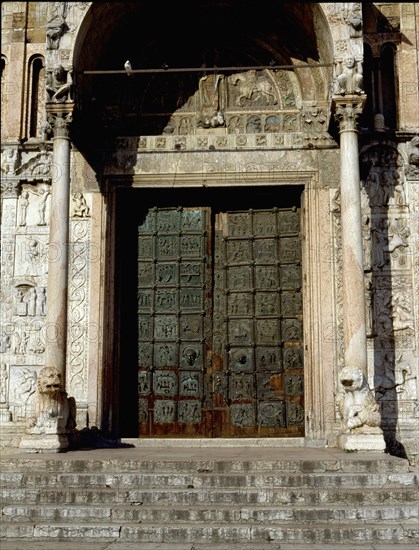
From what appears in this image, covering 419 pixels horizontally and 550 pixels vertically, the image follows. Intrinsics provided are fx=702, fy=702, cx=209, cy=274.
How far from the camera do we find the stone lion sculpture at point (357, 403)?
9922mm

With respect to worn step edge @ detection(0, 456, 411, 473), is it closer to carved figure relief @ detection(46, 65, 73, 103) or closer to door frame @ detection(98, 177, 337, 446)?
door frame @ detection(98, 177, 337, 446)

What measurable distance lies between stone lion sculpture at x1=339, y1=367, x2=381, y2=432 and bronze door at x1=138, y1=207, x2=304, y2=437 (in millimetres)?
2332

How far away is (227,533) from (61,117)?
280 inches

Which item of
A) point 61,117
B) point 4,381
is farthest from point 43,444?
point 61,117

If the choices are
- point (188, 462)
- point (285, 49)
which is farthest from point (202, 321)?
point (285, 49)

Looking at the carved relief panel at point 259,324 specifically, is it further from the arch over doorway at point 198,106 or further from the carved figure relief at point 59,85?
the carved figure relief at point 59,85

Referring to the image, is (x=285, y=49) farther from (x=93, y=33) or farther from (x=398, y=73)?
(x=93, y=33)

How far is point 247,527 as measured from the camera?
750cm

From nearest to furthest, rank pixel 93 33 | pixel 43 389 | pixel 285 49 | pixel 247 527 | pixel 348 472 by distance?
1. pixel 247 527
2. pixel 348 472
3. pixel 43 389
4. pixel 93 33
5. pixel 285 49

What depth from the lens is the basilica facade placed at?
11.8m

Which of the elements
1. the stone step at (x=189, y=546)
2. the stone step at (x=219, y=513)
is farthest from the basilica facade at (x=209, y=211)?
the stone step at (x=189, y=546)

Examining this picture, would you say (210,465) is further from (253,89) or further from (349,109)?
(253,89)

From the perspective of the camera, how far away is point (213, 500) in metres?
8.17

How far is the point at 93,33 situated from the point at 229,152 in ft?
10.3
